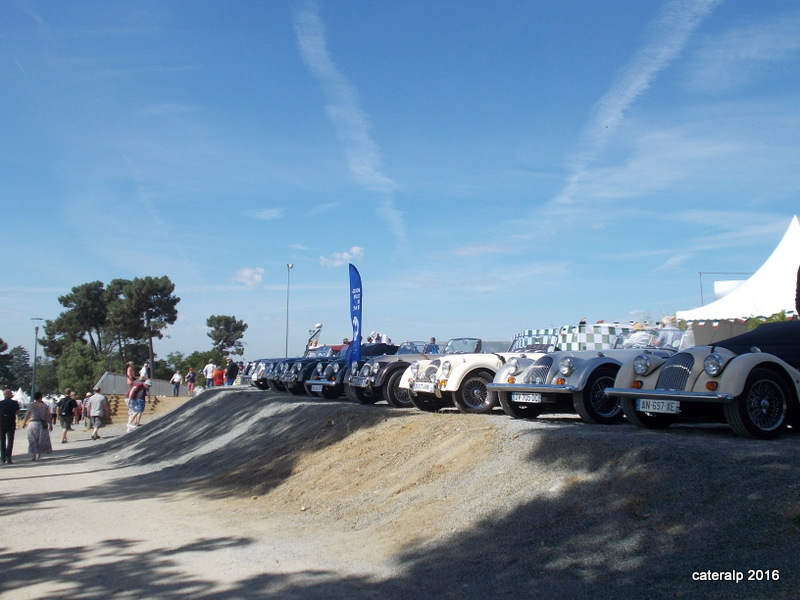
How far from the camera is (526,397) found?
9.49 metres

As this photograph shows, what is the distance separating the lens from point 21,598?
5.44 m

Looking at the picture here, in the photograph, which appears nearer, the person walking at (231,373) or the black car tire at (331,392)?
the black car tire at (331,392)

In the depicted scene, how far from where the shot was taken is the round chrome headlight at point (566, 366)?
29.8ft

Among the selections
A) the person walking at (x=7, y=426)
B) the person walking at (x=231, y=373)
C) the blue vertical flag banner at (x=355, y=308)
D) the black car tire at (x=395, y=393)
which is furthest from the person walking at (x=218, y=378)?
the black car tire at (x=395, y=393)

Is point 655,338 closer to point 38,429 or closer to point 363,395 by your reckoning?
point 363,395

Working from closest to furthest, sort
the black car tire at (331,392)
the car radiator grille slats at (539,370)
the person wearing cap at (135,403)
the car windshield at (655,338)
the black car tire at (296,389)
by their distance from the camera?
the car radiator grille slats at (539,370) < the car windshield at (655,338) < the black car tire at (331,392) < the black car tire at (296,389) < the person wearing cap at (135,403)

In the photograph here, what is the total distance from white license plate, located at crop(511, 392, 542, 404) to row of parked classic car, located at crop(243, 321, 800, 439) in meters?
0.01

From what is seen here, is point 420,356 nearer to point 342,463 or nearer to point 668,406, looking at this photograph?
point 342,463

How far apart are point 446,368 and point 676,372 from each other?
15.3ft

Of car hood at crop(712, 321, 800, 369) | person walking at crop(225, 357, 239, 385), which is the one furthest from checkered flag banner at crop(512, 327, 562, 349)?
person walking at crop(225, 357, 239, 385)

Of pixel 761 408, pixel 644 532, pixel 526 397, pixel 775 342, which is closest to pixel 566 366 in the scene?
pixel 526 397

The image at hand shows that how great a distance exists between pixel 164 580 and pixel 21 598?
3.29ft

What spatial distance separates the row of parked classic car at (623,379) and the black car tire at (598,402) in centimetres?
1

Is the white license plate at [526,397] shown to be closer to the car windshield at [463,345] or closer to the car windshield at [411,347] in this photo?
the car windshield at [463,345]
